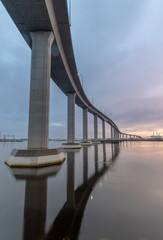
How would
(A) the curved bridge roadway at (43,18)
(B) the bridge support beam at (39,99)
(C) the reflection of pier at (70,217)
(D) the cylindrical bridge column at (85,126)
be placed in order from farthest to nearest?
(D) the cylindrical bridge column at (85,126) < (B) the bridge support beam at (39,99) < (A) the curved bridge roadway at (43,18) < (C) the reflection of pier at (70,217)

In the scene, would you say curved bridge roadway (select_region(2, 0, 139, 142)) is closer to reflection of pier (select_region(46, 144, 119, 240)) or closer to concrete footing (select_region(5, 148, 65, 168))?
concrete footing (select_region(5, 148, 65, 168))

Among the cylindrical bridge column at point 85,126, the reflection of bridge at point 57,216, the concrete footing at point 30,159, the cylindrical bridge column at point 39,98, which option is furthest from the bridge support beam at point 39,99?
the cylindrical bridge column at point 85,126

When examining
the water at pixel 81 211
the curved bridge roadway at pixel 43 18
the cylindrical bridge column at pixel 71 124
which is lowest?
the water at pixel 81 211

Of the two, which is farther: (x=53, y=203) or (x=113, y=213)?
(x=53, y=203)

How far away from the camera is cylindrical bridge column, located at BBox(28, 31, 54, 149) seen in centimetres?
1370

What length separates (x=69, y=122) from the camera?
1441 inches

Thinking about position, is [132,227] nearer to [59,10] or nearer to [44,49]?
[44,49]

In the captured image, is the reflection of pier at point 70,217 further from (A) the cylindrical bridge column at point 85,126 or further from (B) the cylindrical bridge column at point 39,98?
(A) the cylindrical bridge column at point 85,126

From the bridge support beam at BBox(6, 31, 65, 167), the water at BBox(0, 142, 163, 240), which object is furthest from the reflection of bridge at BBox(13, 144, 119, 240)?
the bridge support beam at BBox(6, 31, 65, 167)

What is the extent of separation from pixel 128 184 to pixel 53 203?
442 cm

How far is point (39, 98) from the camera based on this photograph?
1388 centimetres

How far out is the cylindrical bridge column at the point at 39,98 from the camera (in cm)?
1370

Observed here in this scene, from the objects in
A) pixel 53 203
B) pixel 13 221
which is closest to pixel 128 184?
pixel 53 203

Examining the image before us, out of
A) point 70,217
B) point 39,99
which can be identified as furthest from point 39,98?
point 70,217
